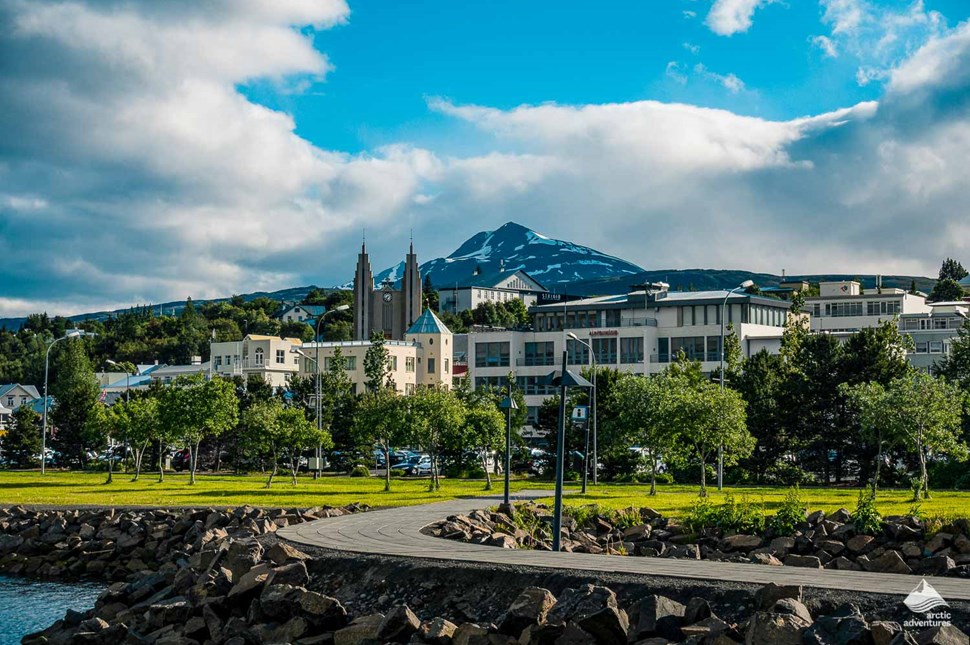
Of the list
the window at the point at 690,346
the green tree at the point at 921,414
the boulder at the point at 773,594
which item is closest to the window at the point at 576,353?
the window at the point at 690,346

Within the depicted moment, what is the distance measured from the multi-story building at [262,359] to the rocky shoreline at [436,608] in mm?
96358

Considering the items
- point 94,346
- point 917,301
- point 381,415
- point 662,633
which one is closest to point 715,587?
point 662,633

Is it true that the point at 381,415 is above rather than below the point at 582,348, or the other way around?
below

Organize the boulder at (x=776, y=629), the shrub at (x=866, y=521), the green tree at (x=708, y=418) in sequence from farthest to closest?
the green tree at (x=708, y=418) < the shrub at (x=866, y=521) < the boulder at (x=776, y=629)

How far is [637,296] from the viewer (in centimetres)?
10212

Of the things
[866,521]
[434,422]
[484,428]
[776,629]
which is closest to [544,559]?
[776,629]

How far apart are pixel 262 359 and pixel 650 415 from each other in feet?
271

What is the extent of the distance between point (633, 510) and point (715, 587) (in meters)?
17.3

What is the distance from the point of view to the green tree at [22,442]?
86.7 metres

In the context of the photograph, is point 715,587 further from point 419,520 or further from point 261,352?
point 261,352

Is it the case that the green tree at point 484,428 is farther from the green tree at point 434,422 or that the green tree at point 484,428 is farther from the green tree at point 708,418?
the green tree at point 708,418

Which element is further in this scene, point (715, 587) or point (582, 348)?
point (582, 348)

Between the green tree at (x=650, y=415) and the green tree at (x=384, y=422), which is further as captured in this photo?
the green tree at (x=384, y=422)

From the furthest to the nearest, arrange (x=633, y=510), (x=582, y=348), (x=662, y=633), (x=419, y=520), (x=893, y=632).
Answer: (x=582, y=348), (x=633, y=510), (x=419, y=520), (x=662, y=633), (x=893, y=632)
